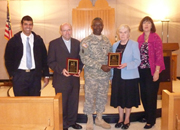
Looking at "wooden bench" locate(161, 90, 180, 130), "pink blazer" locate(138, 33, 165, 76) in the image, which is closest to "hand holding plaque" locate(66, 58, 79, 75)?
"pink blazer" locate(138, 33, 165, 76)

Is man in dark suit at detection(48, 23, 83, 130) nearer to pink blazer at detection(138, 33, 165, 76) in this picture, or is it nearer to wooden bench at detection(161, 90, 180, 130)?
pink blazer at detection(138, 33, 165, 76)

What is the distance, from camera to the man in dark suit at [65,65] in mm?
2674

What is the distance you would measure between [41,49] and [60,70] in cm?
42

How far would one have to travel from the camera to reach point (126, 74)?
2730mm

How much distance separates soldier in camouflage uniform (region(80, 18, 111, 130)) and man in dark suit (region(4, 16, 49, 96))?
2.15 feet

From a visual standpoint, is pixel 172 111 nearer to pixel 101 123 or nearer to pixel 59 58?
pixel 101 123

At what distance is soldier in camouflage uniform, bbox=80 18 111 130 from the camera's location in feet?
8.74

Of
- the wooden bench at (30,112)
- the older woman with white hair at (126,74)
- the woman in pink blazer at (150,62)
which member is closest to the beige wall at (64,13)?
the woman in pink blazer at (150,62)

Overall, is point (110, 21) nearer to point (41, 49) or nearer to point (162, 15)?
point (162, 15)

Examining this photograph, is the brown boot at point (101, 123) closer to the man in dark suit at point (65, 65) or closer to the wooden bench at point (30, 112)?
the man in dark suit at point (65, 65)

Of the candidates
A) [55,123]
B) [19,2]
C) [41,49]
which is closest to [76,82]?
[41,49]

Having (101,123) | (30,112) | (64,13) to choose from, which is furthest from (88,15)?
(30,112)

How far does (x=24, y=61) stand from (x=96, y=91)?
1.07 m

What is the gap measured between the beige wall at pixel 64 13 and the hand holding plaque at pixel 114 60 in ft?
15.4
